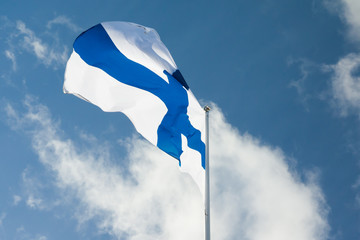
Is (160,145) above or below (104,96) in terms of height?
below

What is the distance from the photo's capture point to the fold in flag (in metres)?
10.7

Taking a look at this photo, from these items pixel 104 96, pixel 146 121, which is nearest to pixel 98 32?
pixel 104 96

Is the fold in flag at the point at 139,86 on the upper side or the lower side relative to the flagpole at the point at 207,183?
upper

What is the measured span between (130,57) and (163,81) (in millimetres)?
1534

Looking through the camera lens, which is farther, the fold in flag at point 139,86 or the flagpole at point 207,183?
the fold in flag at point 139,86

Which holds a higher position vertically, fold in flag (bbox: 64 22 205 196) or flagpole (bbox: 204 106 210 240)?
fold in flag (bbox: 64 22 205 196)

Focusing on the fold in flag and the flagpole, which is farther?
the fold in flag

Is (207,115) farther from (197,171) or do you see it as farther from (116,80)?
(116,80)

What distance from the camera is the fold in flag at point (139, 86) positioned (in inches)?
423

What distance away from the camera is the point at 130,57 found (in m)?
11.9

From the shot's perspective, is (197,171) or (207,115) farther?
(207,115)

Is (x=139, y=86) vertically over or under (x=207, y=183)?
over

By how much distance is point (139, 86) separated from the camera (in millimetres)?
11500

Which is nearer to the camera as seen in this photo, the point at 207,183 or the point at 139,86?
the point at 207,183
